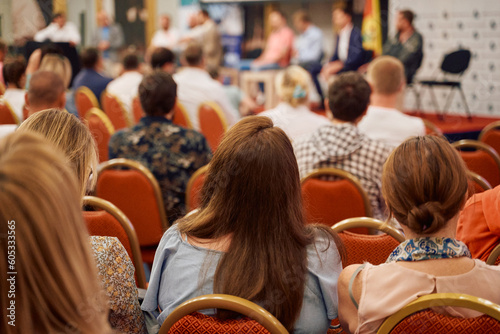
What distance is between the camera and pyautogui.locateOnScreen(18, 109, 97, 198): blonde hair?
1.58 meters

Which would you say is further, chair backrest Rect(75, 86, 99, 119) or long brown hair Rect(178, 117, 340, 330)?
chair backrest Rect(75, 86, 99, 119)

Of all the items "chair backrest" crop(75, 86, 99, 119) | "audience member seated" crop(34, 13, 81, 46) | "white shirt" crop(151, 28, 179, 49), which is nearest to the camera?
"chair backrest" crop(75, 86, 99, 119)

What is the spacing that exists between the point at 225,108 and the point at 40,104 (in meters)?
2.38

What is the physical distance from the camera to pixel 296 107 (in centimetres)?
384

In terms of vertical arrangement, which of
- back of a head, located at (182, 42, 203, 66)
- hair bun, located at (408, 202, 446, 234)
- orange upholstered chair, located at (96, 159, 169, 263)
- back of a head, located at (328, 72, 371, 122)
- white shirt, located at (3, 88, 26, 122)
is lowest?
orange upholstered chair, located at (96, 159, 169, 263)

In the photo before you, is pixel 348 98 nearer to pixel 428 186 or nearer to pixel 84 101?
pixel 428 186

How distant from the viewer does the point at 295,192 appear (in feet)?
4.74

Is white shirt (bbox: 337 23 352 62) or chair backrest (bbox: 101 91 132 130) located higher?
white shirt (bbox: 337 23 352 62)

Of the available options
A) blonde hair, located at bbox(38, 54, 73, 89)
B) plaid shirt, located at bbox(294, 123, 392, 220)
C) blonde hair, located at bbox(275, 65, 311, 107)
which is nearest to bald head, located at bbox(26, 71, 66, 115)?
blonde hair, located at bbox(38, 54, 73, 89)

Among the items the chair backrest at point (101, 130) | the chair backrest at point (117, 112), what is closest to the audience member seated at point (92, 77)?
Answer: the chair backrest at point (117, 112)

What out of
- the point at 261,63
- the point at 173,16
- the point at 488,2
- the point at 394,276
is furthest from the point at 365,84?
the point at 173,16

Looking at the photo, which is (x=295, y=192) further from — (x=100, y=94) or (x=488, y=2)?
(x=488, y=2)

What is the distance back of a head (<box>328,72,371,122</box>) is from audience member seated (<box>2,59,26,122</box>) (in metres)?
2.46

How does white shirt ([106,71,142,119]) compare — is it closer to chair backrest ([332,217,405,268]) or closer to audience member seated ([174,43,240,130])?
audience member seated ([174,43,240,130])
